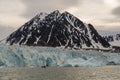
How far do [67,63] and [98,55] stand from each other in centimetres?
1386

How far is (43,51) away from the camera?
99188 mm

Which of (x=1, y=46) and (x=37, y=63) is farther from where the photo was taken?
(x=37, y=63)

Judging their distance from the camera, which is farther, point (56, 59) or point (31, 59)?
point (56, 59)

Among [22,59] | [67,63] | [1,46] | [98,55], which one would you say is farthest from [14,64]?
[98,55]

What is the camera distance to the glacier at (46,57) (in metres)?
87.9

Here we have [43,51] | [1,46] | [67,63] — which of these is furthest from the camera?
[67,63]

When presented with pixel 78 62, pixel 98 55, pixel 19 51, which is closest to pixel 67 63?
pixel 78 62

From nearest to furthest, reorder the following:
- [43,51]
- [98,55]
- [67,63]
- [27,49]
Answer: [27,49]
[43,51]
[67,63]
[98,55]

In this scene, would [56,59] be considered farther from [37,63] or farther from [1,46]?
[1,46]

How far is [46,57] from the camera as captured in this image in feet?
324

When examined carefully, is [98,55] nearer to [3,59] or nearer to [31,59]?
[31,59]

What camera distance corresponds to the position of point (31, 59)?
309 ft

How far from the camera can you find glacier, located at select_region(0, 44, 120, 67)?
8788 centimetres

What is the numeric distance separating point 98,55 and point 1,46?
40901 mm
